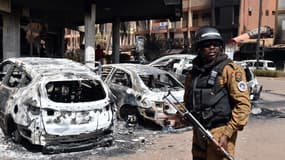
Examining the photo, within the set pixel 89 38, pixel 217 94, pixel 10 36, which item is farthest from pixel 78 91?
pixel 10 36

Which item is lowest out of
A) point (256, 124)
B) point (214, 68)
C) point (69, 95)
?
point (256, 124)

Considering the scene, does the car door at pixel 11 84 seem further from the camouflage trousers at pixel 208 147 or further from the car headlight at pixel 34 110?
the camouflage trousers at pixel 208 147

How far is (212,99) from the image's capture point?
12.2 feet

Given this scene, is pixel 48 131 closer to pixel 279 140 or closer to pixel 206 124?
pixel 206 124

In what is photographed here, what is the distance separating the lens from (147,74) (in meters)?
10.0

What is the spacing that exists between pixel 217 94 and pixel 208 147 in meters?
0.47

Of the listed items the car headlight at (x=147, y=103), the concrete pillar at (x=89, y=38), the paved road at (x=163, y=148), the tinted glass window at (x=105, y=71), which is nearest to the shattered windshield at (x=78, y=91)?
the paved road at (x=163, y=148)

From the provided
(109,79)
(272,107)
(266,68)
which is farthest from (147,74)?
(266,68)

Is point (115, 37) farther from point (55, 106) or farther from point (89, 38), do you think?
point (55, 106)

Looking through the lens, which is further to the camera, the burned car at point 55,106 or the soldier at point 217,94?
the burned car at point 55,106

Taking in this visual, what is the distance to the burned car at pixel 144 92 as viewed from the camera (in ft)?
30.0

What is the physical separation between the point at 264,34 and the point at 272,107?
39512 millimetres

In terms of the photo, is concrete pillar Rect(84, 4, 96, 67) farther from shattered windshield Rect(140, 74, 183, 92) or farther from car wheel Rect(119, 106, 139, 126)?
car wheel Rect(119, 106, 139, 126)

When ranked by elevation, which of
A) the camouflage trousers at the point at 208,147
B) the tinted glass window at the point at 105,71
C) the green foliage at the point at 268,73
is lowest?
the green foliage at the point at 268,73
